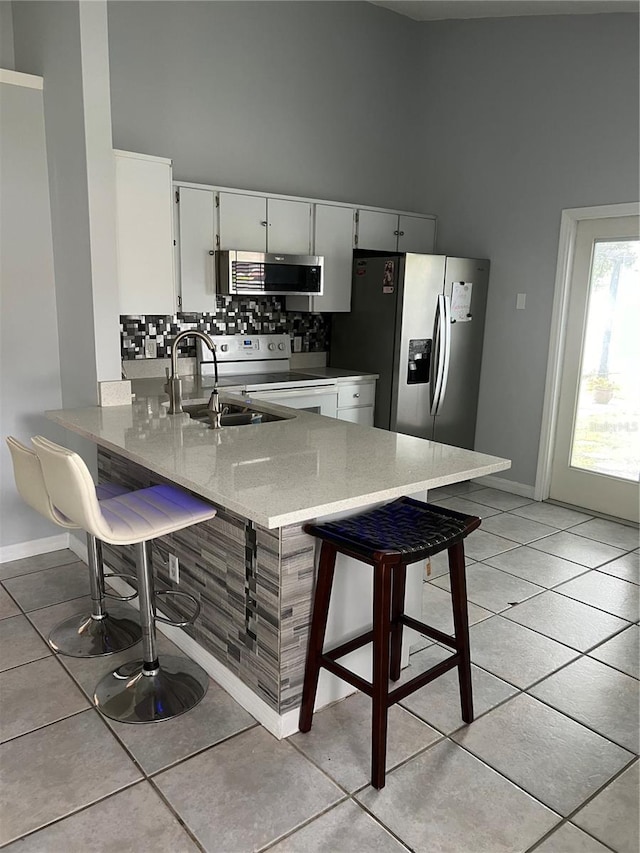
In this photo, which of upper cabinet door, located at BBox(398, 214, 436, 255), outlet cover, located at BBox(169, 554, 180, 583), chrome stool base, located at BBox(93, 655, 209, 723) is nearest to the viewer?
chrome stool base, located at BBox(93, 655, 209, 723)

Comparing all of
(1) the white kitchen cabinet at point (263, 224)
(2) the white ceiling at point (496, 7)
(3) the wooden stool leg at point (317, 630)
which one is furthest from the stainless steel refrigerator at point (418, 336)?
(3) the wooden stool leg at point (317, 630)

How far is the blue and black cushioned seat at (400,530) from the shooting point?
193cm

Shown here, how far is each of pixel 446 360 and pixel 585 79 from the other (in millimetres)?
2040

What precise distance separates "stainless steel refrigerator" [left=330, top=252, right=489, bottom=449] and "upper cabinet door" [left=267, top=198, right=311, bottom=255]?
1.61 ft

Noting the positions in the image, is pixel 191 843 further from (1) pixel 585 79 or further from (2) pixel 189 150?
(1) pixel 585 79

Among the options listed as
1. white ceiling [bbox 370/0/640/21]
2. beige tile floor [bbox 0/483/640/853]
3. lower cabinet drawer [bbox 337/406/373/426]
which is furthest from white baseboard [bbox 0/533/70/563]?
white ceiling [bbox 370/0/640/21]

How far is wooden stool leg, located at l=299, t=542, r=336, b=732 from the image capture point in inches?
81.4

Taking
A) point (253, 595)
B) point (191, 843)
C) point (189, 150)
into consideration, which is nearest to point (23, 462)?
point (253, 595)

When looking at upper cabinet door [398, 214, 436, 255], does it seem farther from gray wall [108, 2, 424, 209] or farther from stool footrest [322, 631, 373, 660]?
stool footrest [322, 631, 373, 660]

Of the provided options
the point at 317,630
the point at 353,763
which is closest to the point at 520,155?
the point at 317,630

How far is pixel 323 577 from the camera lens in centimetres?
208

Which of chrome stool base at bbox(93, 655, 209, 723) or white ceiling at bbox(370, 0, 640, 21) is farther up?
white ceiling at bbox(370, 0, 640, 21)

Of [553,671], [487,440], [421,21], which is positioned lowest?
[553,671]

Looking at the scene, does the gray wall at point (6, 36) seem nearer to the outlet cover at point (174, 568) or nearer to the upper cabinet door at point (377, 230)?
the upper cabinet door at point (377, 230)
